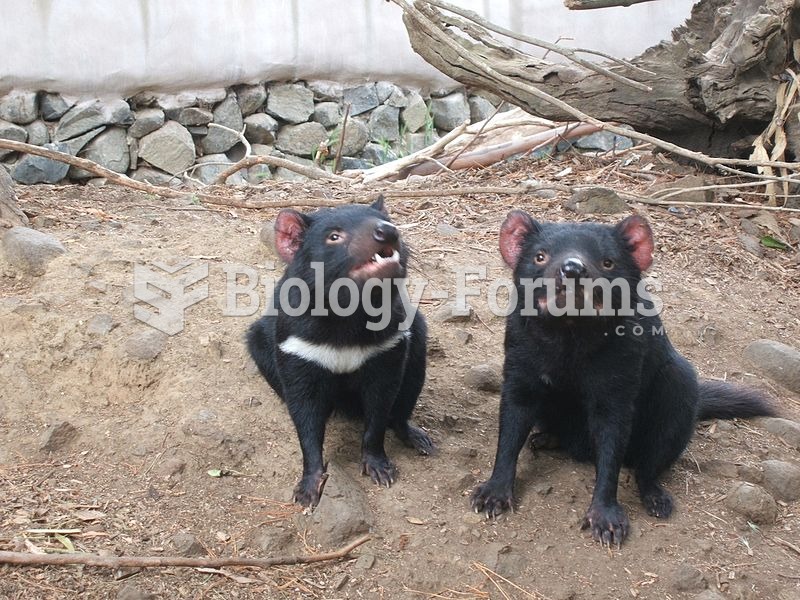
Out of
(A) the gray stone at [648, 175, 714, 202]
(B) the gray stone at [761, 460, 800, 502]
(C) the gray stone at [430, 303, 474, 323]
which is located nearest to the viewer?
(B) the gray stone at [761, 460, 800, 502]

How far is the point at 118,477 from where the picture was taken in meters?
3.11

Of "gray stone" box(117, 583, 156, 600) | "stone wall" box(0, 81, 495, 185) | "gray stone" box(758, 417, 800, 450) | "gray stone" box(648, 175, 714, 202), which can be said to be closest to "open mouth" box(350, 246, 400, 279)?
"gray stone" box(117, 583, 156, 600)

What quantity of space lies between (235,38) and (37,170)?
2374 millimetres

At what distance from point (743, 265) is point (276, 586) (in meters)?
3.91

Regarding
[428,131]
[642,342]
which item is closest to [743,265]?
[642,342]

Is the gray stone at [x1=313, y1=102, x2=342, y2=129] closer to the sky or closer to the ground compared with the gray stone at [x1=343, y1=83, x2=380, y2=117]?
closer to the ground

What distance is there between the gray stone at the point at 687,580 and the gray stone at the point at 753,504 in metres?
0.43

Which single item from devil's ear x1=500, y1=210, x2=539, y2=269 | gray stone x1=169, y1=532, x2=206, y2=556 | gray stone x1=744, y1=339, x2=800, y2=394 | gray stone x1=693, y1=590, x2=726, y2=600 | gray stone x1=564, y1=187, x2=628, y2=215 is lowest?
gray stone x1=169, y1=532, x2=206, y2=556

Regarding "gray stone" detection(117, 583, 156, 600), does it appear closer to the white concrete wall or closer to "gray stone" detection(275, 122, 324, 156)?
the white concrete wall

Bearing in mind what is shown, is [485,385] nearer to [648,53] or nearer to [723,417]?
[723,417]

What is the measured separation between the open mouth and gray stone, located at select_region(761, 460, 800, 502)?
1673 mm

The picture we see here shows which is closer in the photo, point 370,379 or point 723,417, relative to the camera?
point 370,379

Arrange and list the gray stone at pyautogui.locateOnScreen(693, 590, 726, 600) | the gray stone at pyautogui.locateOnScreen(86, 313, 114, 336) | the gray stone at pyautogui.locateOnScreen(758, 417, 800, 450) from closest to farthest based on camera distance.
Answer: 1. the gray stone at pyautogui.locateOnScreen(693, 590, 726, 600)
2. the gray stone at pyautogui.locateOnScreen(758, 417, 800, 450)
3. the gray stone at pyautogui.locateOnScreen(86, 313, 114, 336)

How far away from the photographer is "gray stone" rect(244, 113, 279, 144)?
880 centimetres
